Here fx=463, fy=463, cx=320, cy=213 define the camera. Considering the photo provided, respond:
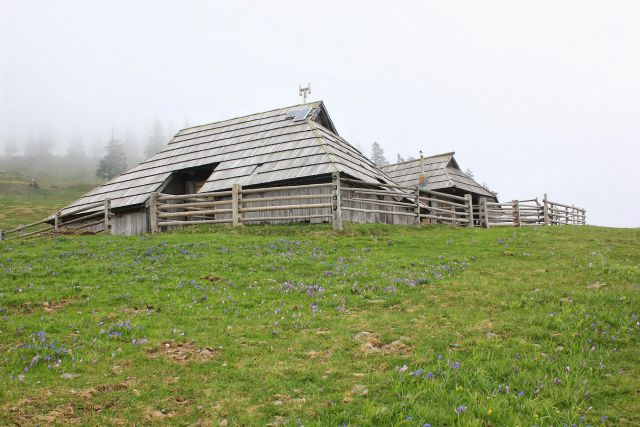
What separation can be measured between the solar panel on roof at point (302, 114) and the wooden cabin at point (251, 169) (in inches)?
1.7

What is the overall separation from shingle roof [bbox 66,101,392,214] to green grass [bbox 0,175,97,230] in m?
28.3

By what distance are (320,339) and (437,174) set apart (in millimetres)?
29810

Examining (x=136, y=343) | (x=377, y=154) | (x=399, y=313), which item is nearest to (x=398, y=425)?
(x=399, y=313)

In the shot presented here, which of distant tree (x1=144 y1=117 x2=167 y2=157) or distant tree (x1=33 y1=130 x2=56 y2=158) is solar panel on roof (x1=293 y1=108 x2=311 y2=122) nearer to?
distant tree (x1=144 y1=117 x2=167 y2=157)

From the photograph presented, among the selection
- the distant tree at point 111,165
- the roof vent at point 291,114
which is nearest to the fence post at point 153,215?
the roof vent at point 291,114

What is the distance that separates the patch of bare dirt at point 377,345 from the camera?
7.25m

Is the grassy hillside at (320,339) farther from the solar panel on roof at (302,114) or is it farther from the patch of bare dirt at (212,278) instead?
the solar panel on roof at (302,114)

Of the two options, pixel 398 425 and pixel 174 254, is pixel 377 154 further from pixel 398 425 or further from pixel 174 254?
pixel 398 425

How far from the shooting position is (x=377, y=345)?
24.8ft

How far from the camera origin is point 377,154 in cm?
12388

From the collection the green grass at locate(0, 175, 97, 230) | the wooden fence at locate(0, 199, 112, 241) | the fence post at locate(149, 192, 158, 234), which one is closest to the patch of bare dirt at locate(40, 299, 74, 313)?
the fence post at locate(149, 192, 158, 234)

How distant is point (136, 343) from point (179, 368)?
1225mm

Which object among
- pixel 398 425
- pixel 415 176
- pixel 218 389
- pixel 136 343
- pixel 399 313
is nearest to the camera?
pixel 398 425

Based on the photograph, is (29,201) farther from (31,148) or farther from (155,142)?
(31,148)
